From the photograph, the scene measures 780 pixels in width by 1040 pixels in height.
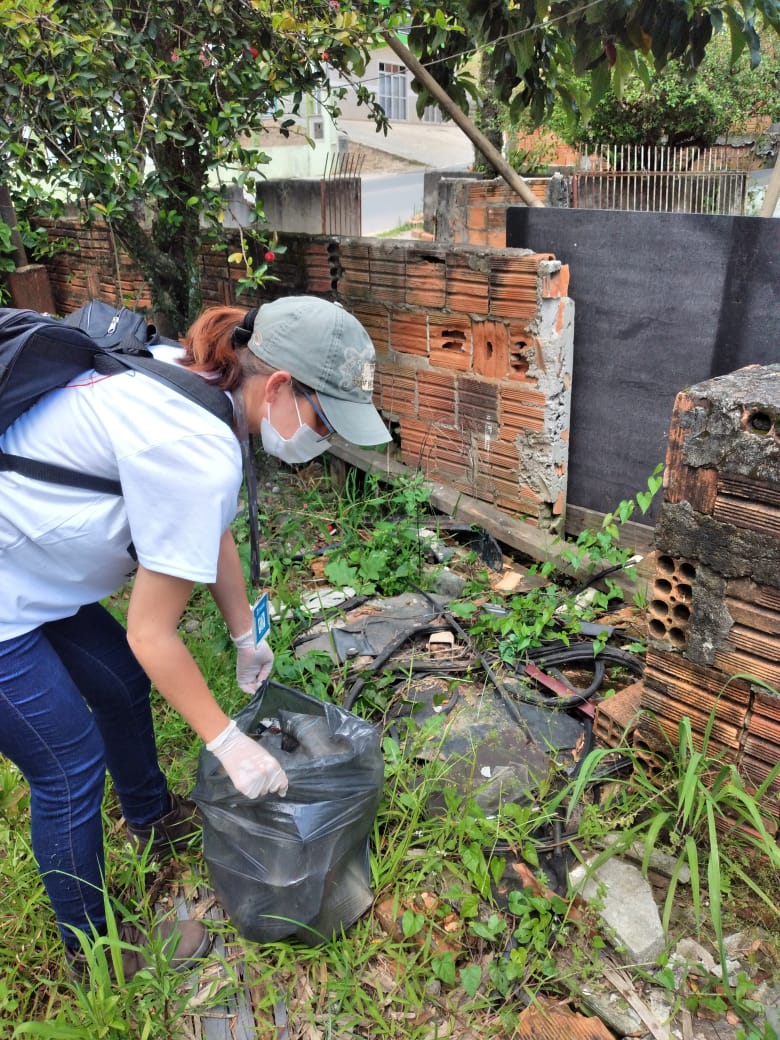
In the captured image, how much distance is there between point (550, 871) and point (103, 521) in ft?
4.79

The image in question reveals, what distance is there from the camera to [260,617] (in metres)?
2.08

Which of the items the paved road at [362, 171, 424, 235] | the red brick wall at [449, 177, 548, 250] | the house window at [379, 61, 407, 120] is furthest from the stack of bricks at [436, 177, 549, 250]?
the house window at [379, 61, 407, 120]

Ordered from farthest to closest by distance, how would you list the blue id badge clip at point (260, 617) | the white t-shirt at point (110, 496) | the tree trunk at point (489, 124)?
the tree trunk at point (489, 124)
the blue id badge clip at point (260, 617)
the white t-shirt at point (110, 496)

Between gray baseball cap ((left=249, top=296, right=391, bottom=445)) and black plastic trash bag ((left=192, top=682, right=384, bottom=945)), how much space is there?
779mm

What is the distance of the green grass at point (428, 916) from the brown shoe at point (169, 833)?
48 millimetres

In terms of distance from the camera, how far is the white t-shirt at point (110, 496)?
4.53 ft

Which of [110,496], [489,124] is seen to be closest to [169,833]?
[110,496]

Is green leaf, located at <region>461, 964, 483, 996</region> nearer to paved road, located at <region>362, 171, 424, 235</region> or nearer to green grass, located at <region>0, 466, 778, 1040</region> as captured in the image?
green grass, located at <region>0, 466, 778, 1040</region>

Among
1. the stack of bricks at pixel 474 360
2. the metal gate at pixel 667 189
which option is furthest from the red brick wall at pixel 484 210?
the stack of bricks at pixel 474 360

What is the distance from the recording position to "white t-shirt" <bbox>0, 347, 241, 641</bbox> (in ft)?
4.53

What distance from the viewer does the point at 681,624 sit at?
2.00 metres

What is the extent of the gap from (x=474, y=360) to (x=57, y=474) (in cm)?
240

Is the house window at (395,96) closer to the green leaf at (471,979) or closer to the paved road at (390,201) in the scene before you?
the paved road at (390,201)

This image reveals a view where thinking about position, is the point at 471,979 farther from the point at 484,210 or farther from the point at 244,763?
the point at 484,210
